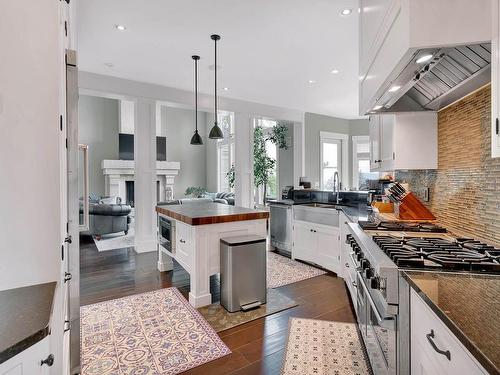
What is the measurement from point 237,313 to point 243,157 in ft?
12.9

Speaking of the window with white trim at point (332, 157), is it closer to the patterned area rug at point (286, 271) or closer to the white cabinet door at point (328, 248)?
the patterned area rug at point (286, 271)

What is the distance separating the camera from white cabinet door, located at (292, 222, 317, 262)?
3.94 meters

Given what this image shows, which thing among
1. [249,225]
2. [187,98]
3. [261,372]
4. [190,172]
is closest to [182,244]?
[249,225]

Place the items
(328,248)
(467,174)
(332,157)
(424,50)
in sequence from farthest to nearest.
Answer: (332,157) → (328,248) → (467,174) → (424,50)

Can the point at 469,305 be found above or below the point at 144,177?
below

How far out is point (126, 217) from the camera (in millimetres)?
6355

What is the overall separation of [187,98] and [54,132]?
458 centimetres

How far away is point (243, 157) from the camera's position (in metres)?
6.14

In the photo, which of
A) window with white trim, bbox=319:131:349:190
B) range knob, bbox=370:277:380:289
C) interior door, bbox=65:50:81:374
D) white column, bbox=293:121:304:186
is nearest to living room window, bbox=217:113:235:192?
white column, bbox=293:121:304:186

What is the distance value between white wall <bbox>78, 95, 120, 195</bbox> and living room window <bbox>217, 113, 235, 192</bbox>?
363 cm

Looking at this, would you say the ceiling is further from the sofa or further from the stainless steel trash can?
the sofa

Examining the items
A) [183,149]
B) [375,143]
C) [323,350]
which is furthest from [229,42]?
[183,149]

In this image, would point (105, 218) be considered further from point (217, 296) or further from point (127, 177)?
point (127, 177)

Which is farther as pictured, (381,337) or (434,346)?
(381,337)
